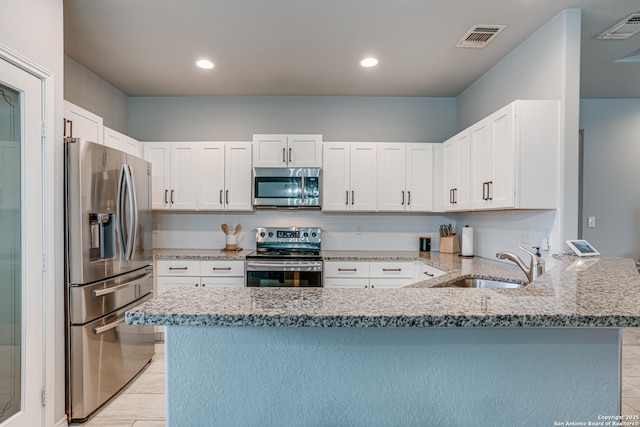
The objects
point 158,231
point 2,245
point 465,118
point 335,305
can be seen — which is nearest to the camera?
point 335,305

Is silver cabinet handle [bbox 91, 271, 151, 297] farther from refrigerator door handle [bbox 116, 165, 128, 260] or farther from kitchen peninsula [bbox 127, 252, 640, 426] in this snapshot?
kitchen peninsula [bbox 127, 252, 640, 426]

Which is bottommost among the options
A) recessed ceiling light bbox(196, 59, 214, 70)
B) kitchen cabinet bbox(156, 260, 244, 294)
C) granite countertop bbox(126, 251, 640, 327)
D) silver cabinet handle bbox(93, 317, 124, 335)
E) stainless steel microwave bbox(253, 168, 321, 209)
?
silver cabinet handle bbox(93, 317, 124, 335)

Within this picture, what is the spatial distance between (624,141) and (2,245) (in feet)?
20.8

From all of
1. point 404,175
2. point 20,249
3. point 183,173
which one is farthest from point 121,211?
point 404,175

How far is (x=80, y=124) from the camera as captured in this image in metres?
2.56

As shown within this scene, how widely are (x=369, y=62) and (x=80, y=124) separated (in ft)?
8.18

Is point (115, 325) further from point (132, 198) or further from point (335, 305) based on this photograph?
point (335, 305)

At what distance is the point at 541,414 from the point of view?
92cm

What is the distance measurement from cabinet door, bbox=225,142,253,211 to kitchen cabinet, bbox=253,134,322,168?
0.45 ft

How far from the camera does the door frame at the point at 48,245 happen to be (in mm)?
1946

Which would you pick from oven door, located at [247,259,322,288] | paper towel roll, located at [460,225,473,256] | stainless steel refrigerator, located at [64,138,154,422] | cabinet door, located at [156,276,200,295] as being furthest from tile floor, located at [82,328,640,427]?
paper towel roll, located at [460,225,473,256]

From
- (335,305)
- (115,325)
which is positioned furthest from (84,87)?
(335,305)

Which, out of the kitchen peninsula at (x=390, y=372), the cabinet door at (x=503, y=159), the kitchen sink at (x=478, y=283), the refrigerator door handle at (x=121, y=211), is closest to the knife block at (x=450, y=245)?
the cabinet door at (x=503, y=159)

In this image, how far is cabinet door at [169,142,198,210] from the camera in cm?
372
